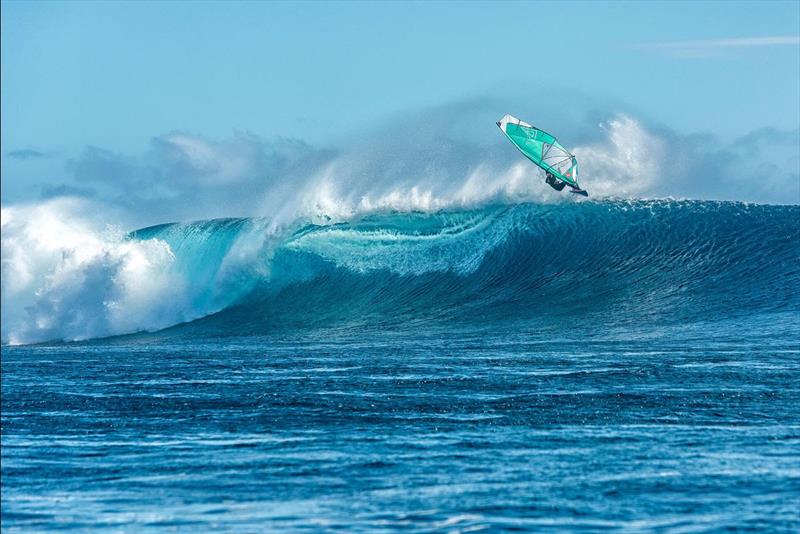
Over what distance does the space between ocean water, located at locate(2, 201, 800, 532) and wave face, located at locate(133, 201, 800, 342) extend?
9 cm

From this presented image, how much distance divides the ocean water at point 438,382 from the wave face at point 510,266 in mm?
87

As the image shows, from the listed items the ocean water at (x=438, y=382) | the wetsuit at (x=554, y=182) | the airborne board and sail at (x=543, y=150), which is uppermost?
the airborne board and sail at (x=543, y=150)

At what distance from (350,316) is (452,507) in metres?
18.0

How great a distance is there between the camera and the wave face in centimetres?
2639

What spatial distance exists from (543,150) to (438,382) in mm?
17852

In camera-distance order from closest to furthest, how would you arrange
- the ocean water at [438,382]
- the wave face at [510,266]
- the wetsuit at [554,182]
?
the ocean water at [438,382]
the wave face at [510,266]
the wetsuit at [554,182]

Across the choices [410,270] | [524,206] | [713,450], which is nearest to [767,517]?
[713,450]

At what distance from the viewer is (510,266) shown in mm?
30266

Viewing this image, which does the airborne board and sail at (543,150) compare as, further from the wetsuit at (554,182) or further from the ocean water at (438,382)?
the ocean water at (438,382)

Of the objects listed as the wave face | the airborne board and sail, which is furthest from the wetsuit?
the wave face

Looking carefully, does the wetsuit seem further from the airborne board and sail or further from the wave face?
the wave face

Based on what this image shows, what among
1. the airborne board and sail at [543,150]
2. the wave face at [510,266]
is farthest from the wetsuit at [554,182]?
the wave face at [510,266]

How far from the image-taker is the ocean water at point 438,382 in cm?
1001

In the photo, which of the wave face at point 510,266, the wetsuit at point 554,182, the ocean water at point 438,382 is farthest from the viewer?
the wetsuit at point 554,182
